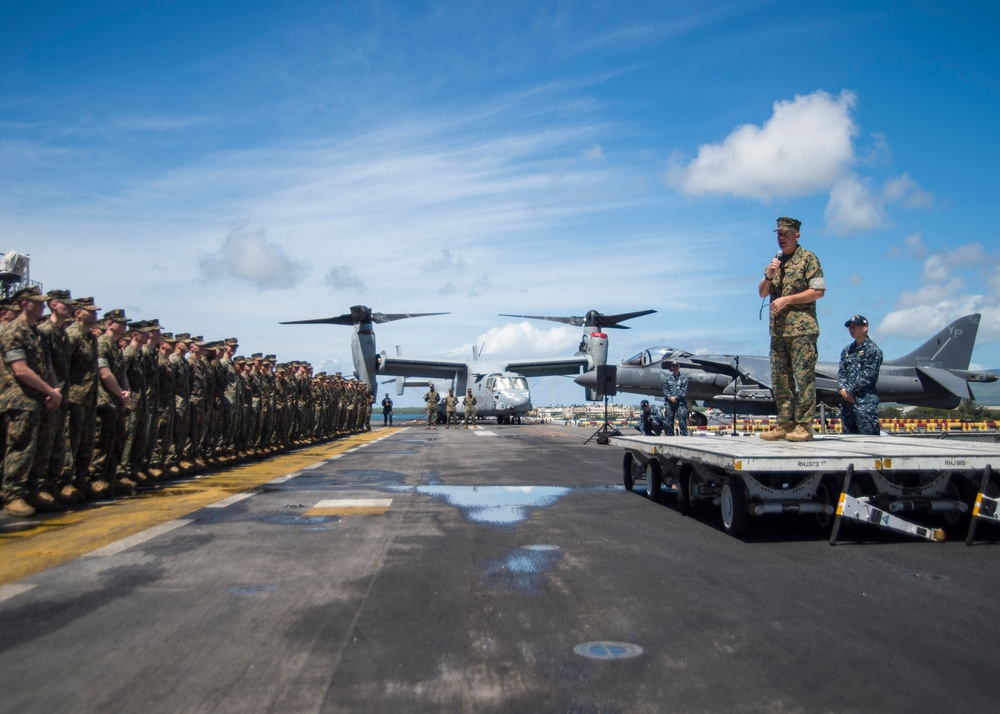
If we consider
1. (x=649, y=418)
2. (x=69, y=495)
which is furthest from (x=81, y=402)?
(x=649, y=418)

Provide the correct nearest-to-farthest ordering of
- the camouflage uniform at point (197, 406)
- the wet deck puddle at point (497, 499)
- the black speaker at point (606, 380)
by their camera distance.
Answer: the wet deck puddle at point (497, 499) < the camouflage uniform at point (197, 406) < the black speaker at point (606, 380)

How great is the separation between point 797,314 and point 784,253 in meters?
0.66

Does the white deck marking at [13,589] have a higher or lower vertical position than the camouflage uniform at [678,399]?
lower

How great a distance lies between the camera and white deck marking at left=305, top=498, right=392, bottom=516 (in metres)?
7.61

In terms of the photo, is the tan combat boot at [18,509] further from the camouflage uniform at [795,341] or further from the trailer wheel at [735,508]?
the camouflage uniform at [795,341]

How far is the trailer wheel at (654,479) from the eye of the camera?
852 cm

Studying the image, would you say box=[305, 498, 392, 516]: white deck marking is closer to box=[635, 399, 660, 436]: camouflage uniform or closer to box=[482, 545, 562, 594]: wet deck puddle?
box=[482, 545, 562, 594]: wet deck puddle

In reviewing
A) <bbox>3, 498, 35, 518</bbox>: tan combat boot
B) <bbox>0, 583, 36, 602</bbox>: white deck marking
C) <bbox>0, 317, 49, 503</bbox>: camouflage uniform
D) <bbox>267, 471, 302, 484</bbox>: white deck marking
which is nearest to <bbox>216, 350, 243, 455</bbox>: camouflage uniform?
<bbox>267, 471, 302, 484</bbox>: white deck marking

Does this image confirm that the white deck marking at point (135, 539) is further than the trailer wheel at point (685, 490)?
No

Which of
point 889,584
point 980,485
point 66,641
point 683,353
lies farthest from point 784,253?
point 683,353

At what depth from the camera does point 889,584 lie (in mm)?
4668

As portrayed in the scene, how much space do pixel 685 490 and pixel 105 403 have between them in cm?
692

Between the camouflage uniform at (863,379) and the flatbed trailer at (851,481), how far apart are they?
8.94ft

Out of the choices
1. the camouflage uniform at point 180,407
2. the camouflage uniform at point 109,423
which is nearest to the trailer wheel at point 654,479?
the camouflage uniform at point 109,423
